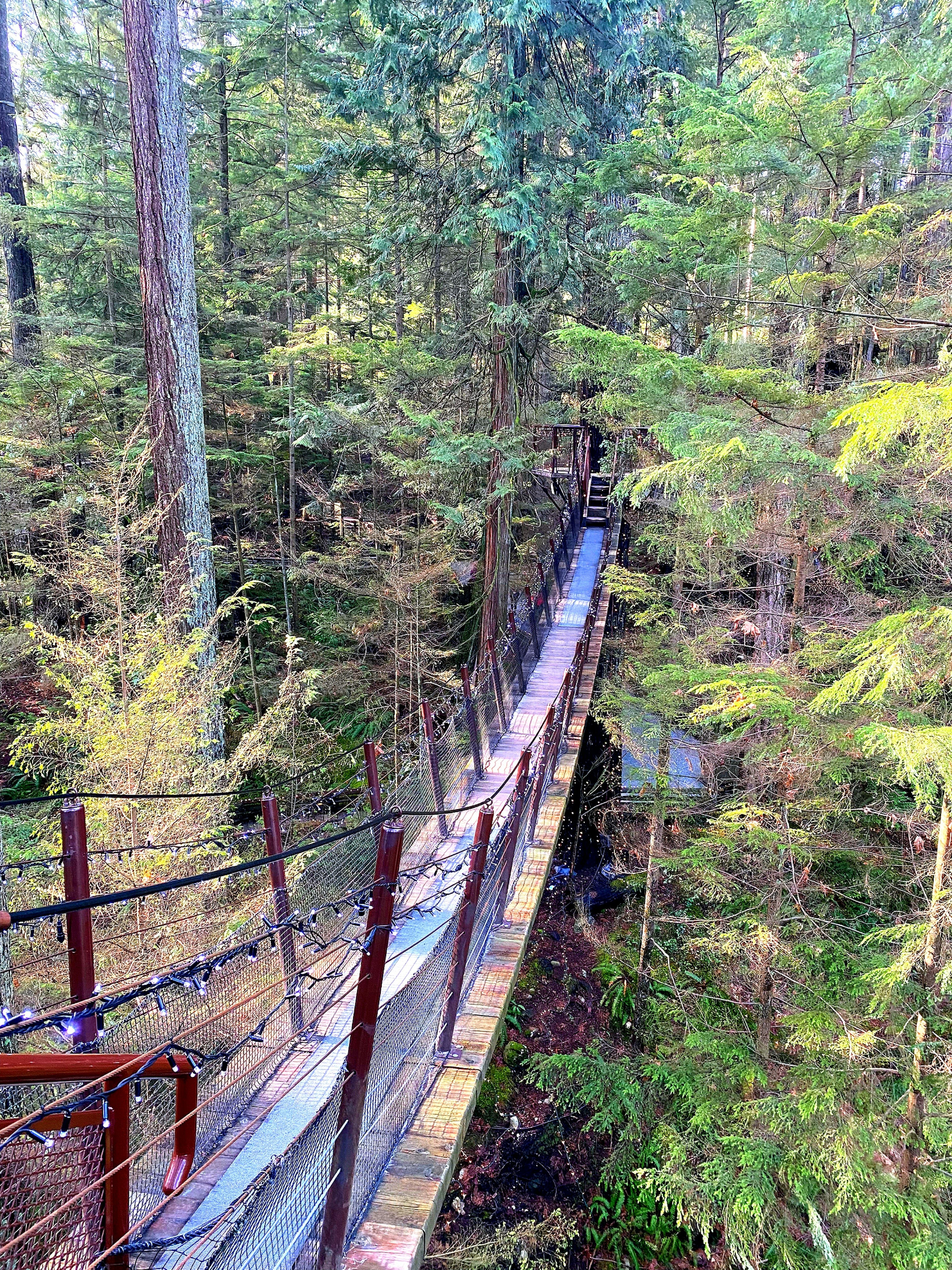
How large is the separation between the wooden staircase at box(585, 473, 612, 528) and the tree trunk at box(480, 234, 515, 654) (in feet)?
22.8

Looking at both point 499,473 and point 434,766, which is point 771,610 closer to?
point 434,766

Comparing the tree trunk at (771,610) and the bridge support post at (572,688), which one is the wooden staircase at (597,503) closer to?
the bridge support post at (572,688)

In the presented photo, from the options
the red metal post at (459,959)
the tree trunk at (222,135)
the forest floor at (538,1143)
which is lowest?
the forest floor at (538,1143)

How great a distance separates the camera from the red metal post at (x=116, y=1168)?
51.7 inches

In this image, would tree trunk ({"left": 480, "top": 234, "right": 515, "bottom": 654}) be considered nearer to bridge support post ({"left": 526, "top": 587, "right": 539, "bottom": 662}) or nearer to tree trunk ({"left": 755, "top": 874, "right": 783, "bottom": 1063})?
bridge support post ({"left": 526, "top": 587, "right": 539, "bottom": 662})

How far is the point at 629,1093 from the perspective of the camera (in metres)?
6.16

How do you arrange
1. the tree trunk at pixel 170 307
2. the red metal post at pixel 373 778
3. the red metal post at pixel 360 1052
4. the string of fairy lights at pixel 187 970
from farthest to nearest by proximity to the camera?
the tree trunk at pixel 170 307, the red metal post at pixel 373 778, the red metal post at pixel 360 1052, the string of fairy lights at pixel 187 970

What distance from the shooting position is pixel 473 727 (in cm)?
622

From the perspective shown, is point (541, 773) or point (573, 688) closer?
point (541, 773)

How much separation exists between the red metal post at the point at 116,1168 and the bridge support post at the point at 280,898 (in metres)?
1.75

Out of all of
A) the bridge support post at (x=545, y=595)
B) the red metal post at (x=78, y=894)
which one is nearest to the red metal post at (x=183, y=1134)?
the red metal post at (x=78, y=894)

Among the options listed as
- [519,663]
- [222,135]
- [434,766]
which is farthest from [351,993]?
[222,135]

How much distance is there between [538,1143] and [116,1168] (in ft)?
20.5

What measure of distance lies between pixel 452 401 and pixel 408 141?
110 inches
